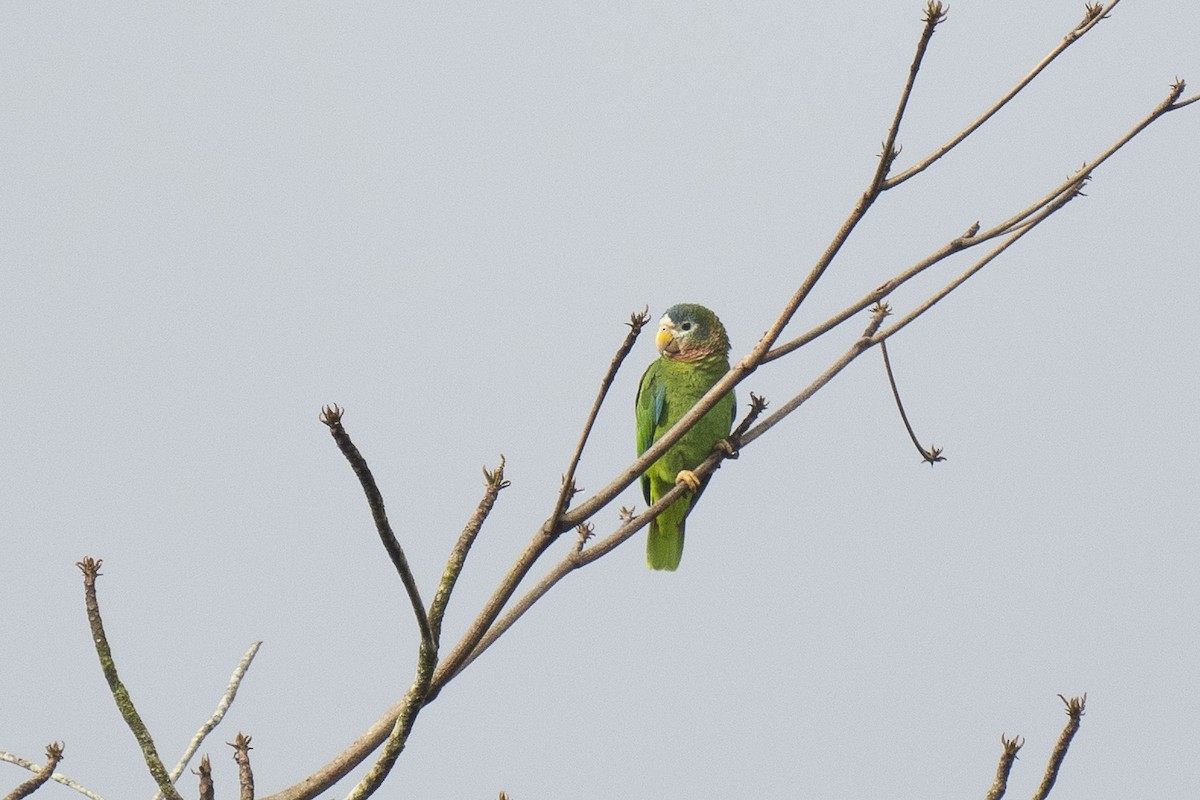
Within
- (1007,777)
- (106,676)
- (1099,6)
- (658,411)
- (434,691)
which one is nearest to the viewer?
(1007,777)

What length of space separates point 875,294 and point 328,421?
1189mm

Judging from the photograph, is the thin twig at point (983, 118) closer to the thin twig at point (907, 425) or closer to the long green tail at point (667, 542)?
the thin twig at point (907, 425)

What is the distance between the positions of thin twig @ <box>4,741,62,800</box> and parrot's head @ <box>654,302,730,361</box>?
3506mm

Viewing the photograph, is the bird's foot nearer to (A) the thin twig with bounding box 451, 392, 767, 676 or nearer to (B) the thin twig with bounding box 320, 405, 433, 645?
(A) the thin twig with bounding box 451, 392, 767, 676

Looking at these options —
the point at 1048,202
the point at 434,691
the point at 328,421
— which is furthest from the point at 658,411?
the point at 328,421

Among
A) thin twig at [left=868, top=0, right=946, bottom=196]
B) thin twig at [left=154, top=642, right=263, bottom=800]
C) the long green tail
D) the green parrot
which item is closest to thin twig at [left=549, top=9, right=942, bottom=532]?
thin twig at [left=868, top=0, right=946, bottom=196]

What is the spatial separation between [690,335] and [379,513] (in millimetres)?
3659

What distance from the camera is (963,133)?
2303 mm

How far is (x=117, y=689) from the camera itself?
1.87 metres

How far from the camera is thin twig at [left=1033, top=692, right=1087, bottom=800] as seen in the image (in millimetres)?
1695

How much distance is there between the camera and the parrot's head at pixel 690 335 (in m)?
5.23

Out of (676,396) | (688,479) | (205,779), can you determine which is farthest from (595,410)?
(676,396)

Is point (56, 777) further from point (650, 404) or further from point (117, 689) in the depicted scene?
point (650, 404)

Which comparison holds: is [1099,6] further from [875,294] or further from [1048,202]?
[875,294]
